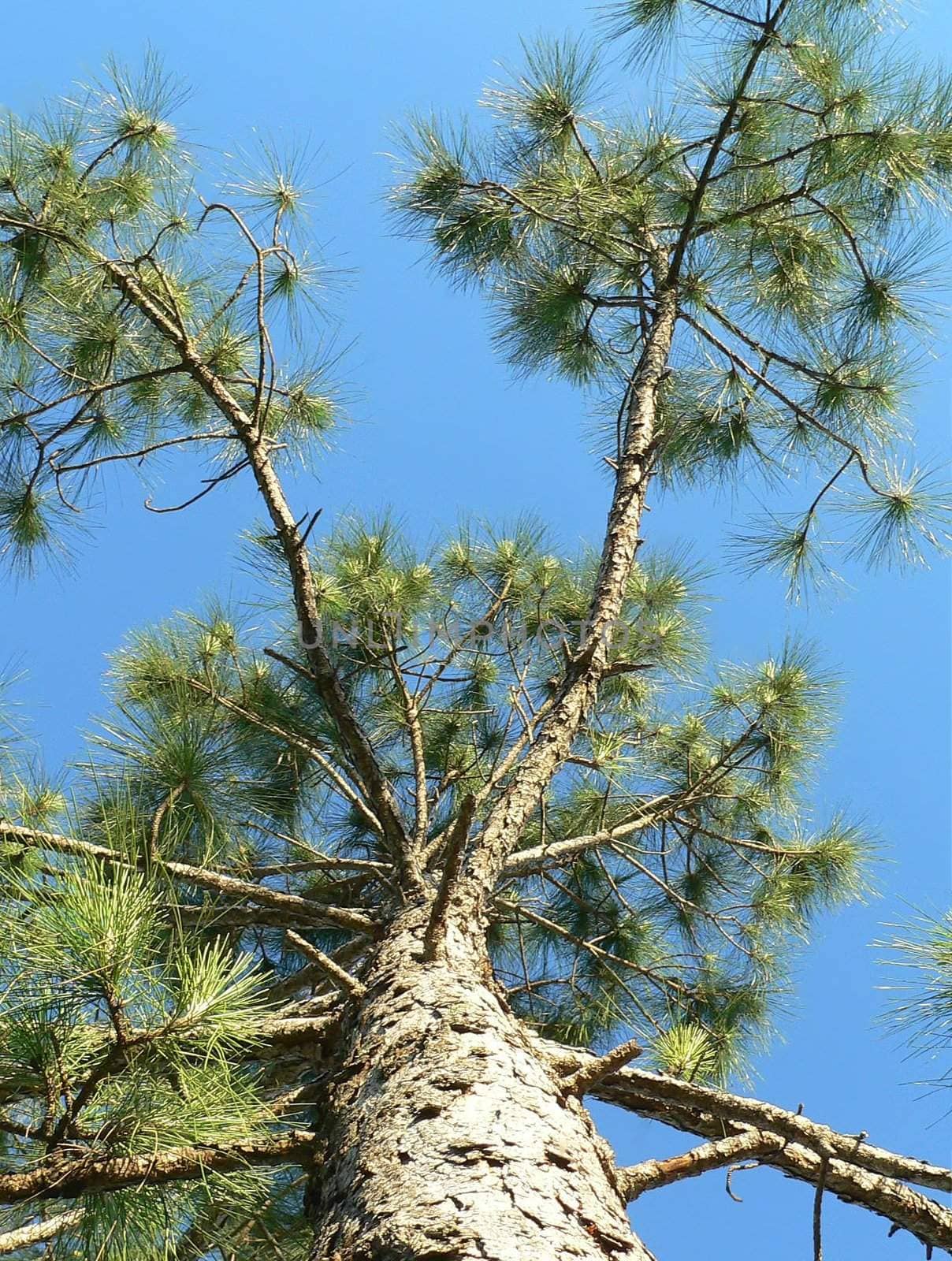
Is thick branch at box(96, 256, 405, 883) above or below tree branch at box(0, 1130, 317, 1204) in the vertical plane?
above

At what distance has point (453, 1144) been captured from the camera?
2.85 ft

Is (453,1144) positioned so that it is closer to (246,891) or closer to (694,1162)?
(694,1162)

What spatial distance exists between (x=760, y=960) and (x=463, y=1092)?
191 centimetres

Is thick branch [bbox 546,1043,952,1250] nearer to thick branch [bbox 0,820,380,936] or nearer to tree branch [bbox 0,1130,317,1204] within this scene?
tree branch [bbox 0,1130,317,1204]

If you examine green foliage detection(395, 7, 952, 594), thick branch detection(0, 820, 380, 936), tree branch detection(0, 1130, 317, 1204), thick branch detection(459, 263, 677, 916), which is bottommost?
tree branch detection(0, 1130, 317, 1204)

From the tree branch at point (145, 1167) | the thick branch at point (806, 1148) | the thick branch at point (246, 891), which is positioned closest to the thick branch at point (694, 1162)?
the thick branch at point (806, 1148)

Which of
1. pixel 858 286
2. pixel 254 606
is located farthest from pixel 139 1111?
pixel 858 286

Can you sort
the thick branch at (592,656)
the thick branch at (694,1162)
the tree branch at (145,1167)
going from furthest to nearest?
1. the thick branch at (592,656)
2. the thick branch at (694,1162)
3. the tree branch at (145,1167)

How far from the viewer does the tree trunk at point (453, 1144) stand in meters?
0.76

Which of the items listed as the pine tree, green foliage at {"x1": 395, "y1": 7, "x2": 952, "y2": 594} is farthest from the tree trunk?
green foliage at {"x1": 395, "y1": 7, "x2": 952, "y2": 594}

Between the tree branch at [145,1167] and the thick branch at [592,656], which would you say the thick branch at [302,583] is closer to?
the thick branch at [592,656]

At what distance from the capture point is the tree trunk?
0.76 meters

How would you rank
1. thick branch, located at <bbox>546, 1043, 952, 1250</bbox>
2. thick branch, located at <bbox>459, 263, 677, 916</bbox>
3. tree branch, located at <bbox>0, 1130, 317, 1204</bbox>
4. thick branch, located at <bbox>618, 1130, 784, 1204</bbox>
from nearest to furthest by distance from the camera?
1. tree branch, located at <bbox>0, 1130, 317, 1204</bbox>
2. thick branch, located at <bbox>618, 1130, 784, 1204</bbox>
3. thick branch, located at <bbox>546, 1043, 952, 1250</bbox>
4. thick branch, located at <bbox>459, 263, 677, 916</bbox>

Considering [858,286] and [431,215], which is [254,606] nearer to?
[431,215]
